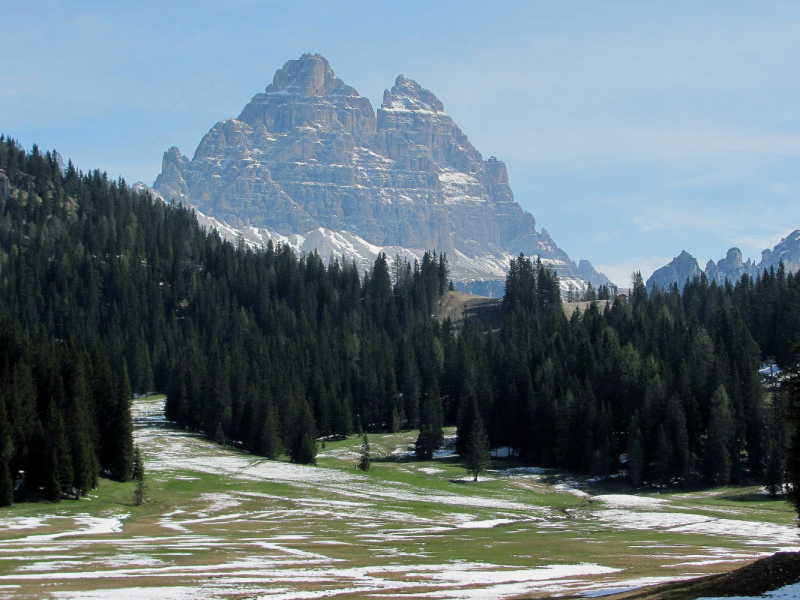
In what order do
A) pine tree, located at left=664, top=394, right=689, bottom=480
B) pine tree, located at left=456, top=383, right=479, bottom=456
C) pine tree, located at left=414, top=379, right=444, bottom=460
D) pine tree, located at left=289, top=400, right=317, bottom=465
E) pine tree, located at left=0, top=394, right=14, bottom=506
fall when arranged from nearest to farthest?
pine tree, located at left=0, top=394, right=14, bottom=506 → pine tree, located at left=664, top=394, right=689, bottom=480 → pine tree, located at left=289, top=400, right=317, bottom=465 → pine tree, located at left=414, top=379, right=444, bottom=460 → pine tree, located at left=456, top=383, right=479, bottom=456

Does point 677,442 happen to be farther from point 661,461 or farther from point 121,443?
point 121,443

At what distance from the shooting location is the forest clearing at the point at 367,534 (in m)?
38.4

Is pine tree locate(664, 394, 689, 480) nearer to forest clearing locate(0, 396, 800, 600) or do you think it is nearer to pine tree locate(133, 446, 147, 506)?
forest clearing locate(0, 396, 800, 600)

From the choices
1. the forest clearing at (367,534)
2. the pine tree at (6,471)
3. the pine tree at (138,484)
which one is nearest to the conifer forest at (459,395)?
the pine tree at (6,471)

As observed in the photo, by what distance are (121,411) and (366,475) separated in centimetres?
3218

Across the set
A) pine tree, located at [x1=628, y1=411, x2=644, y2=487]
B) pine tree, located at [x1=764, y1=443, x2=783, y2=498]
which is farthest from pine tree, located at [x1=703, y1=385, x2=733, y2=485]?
pine tree, located at [x1=628, y1=411, x2=644, y2=487]

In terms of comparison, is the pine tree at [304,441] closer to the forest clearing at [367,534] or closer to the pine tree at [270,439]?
the pine tree at [270,439]

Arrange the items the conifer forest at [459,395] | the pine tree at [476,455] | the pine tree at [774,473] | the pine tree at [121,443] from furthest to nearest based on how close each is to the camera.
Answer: the pine tree at [476,455], the pine tree at [774,473], the pine tree at [121,443], the conifer forest at [459,395]

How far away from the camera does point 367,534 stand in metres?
61.2

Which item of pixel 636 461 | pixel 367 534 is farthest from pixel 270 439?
pixel 367 534

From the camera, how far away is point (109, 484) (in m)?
85.4

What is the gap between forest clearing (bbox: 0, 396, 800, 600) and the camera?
38375mm

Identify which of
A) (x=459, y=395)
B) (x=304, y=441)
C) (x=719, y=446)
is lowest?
(x=719, y=446)

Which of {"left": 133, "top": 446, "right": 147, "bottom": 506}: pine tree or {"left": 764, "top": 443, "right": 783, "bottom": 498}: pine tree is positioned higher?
{"left": 133, "top": 446, "right": 147, "bottom": 506}: pine tree
